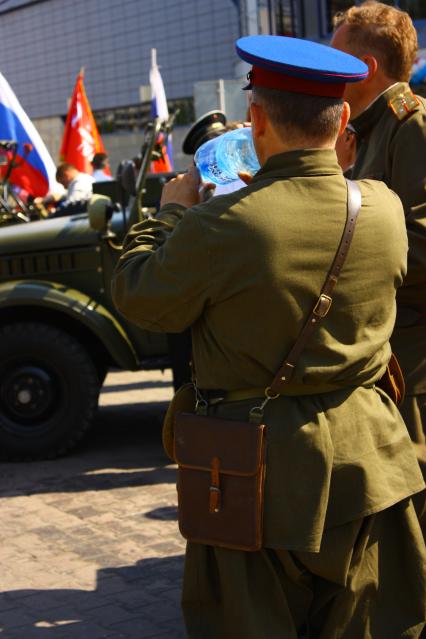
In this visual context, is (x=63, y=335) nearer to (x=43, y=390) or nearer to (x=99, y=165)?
(x=43, y=390)

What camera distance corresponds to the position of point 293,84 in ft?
8.51

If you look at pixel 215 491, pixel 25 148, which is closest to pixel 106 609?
pixel 215 491

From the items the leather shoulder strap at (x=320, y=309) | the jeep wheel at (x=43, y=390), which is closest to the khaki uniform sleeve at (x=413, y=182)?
the leather shoulder strap at (x=320, y=309)

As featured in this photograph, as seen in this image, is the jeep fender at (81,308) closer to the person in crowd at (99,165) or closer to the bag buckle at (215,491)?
the bag buckle at (215,491)

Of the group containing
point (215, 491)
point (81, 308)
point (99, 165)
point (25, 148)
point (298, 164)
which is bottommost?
point (99, 165)

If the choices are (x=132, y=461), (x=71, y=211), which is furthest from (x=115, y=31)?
(x=132, y=461)

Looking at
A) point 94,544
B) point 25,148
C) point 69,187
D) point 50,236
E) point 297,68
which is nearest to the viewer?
point 297,68

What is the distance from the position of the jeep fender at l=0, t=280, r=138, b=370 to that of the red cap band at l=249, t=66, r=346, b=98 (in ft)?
13.5

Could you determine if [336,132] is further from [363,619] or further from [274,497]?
[363,619]

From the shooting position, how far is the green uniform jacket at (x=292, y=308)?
2586mm

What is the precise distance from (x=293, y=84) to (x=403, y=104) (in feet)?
2.79

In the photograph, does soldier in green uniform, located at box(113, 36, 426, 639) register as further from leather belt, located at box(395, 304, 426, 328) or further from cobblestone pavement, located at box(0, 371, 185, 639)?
cobblestone pavement, located at box(0, 371, 185, 639)

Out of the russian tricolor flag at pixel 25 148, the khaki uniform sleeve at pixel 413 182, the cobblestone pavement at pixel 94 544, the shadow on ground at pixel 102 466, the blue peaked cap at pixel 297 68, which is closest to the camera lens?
the blue peaked cap at pixel 297 68

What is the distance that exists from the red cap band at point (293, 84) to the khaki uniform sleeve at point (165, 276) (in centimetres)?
35
